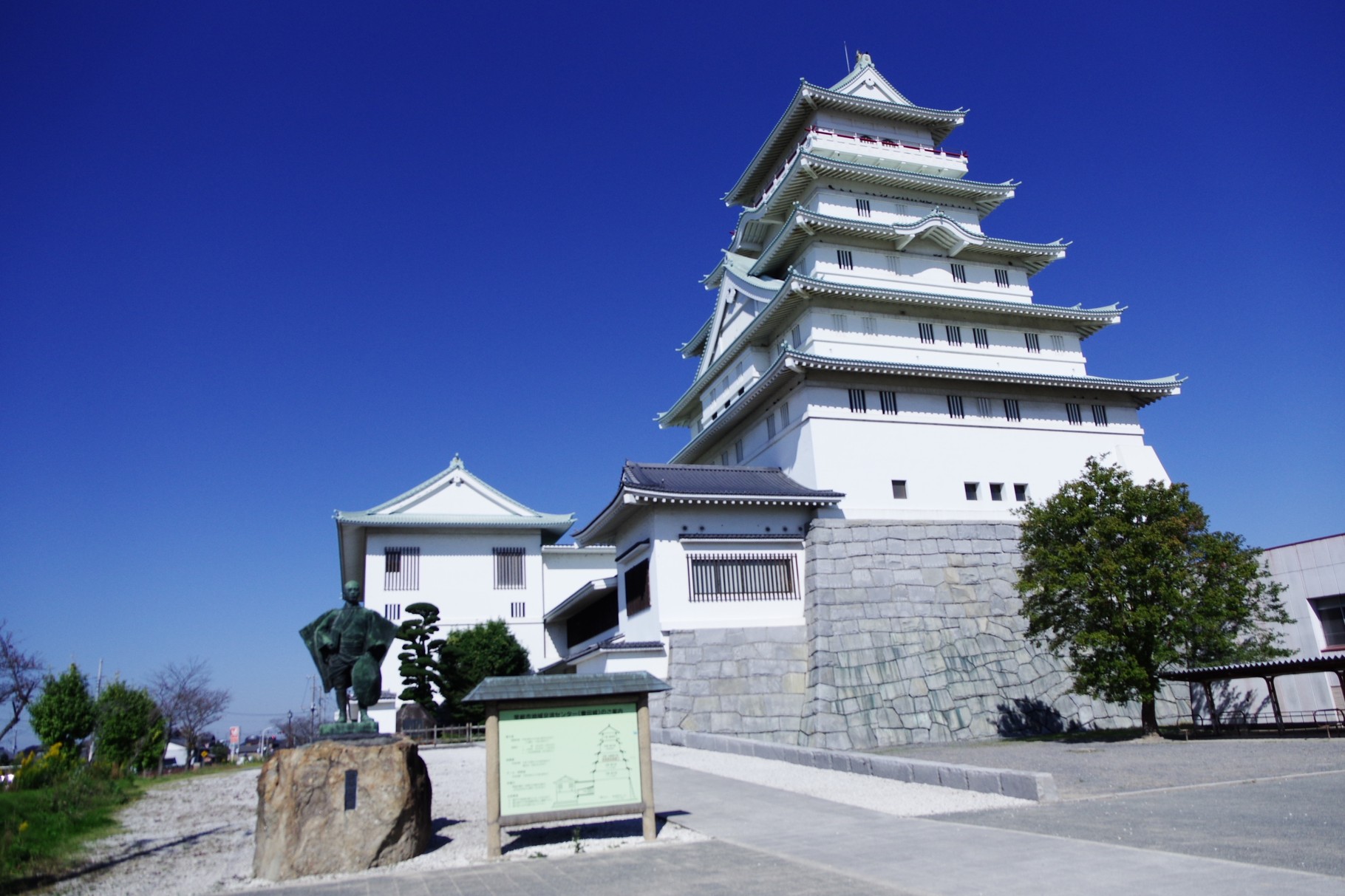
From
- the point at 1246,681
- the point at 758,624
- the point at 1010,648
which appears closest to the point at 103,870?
the point at 758,624

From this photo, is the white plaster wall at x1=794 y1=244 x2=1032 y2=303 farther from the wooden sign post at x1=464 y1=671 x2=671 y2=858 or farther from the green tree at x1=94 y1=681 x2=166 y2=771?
the green tree at x1=94 y1=681 x2=166 y2=771

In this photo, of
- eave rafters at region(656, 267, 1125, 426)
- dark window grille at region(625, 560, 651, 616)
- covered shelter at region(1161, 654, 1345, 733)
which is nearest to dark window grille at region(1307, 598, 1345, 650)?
covered shelter at region(1161, 654, 1345, 733)

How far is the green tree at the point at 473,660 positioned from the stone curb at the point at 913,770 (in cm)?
1870

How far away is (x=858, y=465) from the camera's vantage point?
2800 cm

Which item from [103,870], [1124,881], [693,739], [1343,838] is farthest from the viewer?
[693,739]

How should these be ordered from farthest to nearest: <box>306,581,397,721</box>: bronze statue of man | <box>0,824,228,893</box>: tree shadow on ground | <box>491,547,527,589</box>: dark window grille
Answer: <box>491,547,527,589</box>: dark window grille → <box>306,581,397,721</box>: bronze statue of man → <box>0,824,228,893</box>: tree shadow on ground

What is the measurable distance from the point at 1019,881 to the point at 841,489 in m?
20.3

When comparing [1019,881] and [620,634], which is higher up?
[620,634]

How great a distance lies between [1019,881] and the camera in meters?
7.48

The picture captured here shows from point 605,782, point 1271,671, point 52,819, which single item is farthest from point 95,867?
point 1271,671

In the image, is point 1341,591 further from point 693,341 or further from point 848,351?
point 693,341

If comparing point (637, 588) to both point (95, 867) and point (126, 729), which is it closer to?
point (95, 867)

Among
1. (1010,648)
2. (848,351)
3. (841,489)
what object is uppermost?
(848,351)

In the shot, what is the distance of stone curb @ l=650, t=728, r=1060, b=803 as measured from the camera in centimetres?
1191
